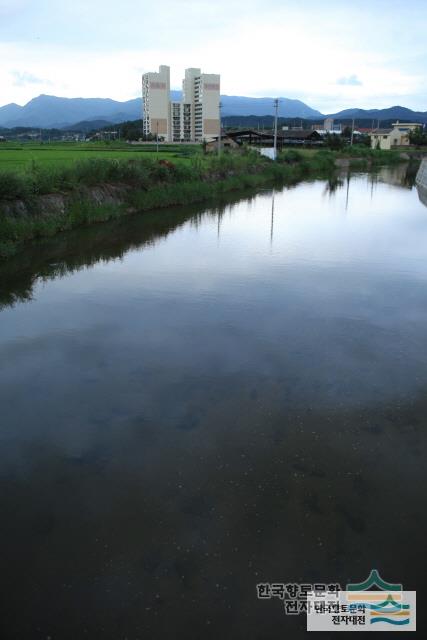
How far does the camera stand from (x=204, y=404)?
7629 millimetres

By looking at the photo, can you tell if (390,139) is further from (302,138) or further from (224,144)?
(224,144)

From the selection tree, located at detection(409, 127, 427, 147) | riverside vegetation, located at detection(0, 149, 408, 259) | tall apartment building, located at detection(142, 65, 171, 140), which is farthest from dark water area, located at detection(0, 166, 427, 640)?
tall apartment building, located at detection(142, 65, 171, 140)

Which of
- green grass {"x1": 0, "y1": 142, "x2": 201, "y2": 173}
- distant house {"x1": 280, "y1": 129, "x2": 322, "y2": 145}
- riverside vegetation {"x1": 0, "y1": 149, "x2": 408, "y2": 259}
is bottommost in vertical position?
riverside vegetation {"x1": 0, "y1": 149, "x2": 408, "y2": 259}

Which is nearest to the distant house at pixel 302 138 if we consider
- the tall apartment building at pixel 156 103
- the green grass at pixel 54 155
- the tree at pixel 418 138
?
the green grass at pixel 54 155

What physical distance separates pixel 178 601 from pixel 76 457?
2.45 m

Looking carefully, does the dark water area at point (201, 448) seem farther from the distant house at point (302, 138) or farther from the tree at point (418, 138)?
the tree at point (418, 138)

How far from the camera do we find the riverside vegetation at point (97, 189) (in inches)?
708

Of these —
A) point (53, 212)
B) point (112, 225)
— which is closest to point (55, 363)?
point (53, 212)

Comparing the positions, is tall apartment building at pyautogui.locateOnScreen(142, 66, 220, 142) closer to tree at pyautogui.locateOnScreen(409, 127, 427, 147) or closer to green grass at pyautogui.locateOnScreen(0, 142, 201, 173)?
tree at pyautogui.locateOnScreen(409, 127, 427, 147)

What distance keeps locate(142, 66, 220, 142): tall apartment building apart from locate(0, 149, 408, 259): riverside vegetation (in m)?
90.6

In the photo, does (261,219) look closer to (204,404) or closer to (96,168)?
(96,168)

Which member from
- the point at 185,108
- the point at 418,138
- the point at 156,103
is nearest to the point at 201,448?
the point at 418,138

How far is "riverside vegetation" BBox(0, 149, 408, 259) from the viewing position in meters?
18.0

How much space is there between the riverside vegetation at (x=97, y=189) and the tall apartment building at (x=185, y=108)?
90591 millimetres
